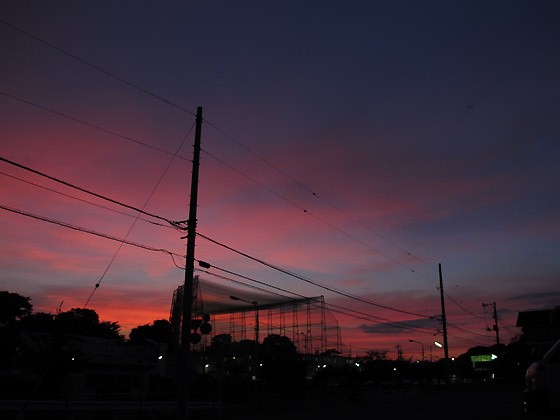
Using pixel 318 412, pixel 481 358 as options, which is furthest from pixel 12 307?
pixel 481 358

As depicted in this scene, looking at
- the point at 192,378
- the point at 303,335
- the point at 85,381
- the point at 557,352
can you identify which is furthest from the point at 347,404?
the point at 303,335

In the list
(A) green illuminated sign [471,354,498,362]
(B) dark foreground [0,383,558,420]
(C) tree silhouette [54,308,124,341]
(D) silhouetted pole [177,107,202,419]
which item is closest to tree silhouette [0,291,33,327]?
(C) tree silhouette [54,308,124,341]

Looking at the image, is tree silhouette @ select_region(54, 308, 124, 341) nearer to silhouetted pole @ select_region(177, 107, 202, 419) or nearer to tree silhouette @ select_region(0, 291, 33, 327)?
tree silhouette @ select_region(0, 291, 33, 327)

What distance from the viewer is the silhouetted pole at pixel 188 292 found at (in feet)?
62.8

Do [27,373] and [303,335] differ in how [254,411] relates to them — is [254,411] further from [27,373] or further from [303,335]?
[303,335]

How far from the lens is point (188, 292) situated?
2047 cm

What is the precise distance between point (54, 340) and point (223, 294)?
33922mm

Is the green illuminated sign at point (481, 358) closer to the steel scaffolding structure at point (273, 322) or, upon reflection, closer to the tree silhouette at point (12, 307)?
the steel scaffolding structure at point (273, 322)

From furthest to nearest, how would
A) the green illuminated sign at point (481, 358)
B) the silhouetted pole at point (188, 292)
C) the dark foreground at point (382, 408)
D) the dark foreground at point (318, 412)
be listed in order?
the green illuminated sign at point (481, 358) → the dark foreground at point (382, 408) → the dark foreground at point (318, 412) → the silhouetted pole at point (188, 292)

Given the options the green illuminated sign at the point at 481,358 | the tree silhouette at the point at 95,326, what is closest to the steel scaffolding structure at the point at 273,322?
the tree silhouette at the point at 95,326

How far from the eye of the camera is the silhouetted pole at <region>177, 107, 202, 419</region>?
19.1 meters

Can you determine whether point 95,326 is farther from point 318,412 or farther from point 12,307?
point 318,412

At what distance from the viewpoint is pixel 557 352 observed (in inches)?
401

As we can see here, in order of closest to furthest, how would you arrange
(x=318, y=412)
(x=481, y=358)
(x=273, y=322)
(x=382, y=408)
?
(x=318, y=412) < (x=382, y=408) < (x=273, y=322) < (x=481, y=358)
